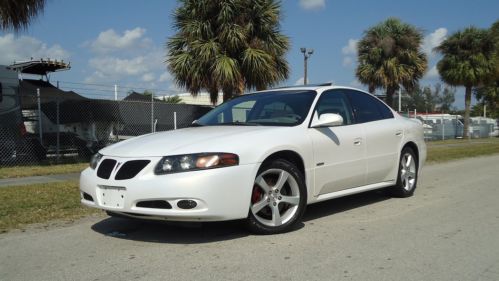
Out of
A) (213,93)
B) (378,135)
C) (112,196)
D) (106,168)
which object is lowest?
(112,196)

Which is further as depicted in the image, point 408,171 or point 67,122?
point 67,122

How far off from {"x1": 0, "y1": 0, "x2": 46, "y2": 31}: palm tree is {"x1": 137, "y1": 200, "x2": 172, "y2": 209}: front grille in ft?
29.9

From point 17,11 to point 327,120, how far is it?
9290mm

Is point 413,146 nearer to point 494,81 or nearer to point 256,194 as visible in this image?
point 256,194

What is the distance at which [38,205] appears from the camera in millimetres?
7105

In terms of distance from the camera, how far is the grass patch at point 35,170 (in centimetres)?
1111

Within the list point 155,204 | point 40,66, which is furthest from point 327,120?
point 40,66

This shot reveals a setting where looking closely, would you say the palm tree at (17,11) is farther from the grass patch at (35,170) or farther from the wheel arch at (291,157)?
the wheel arch at (291,157)

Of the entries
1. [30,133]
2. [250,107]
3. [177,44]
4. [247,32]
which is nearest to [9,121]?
[30,133]

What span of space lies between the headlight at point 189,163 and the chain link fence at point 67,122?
30.5ft

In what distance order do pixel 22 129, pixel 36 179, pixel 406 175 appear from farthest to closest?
1. pixel 22 129
2. pixel 36 179
3. pixel 406 175

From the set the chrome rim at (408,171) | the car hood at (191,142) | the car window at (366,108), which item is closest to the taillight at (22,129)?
A: the car hood at (191,142)

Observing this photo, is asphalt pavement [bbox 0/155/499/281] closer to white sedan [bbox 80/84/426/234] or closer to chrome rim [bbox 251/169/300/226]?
chrome rim [bbox 251/169/300/226]

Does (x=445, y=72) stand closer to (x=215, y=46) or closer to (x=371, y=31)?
(x=371, y=31)
